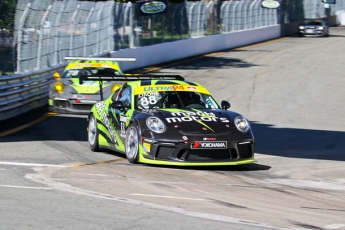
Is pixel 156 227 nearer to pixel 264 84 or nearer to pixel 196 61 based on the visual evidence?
pixel 264 84

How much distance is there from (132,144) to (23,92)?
7.58 metres

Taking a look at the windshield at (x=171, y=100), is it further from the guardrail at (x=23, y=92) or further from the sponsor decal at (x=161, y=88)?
the guardrail at (x=23, y=92)

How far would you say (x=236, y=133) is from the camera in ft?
34.8

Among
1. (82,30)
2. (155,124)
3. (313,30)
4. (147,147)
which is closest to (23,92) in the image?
(155,124)

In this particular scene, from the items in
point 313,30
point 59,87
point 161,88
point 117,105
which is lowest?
point 59,87

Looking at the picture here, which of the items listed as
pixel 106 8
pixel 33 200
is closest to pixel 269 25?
pixel 106 8

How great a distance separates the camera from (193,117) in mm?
10797

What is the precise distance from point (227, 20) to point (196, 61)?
11.5 m

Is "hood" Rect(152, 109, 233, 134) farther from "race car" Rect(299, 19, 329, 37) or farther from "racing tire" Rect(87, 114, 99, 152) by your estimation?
"race car" Rect(299, 19, 329, 37)

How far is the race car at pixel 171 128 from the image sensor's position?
10.3m

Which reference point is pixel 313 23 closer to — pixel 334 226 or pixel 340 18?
pixel 340 18

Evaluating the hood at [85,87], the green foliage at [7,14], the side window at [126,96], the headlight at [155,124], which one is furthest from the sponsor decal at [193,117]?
the green foliage at [7,14]

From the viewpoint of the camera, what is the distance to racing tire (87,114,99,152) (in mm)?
12250

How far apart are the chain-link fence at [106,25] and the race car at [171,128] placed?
7895 mm
